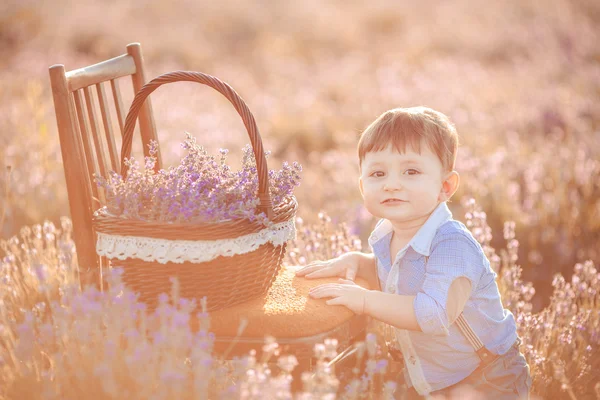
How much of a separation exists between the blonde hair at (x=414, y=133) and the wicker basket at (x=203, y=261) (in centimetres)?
47

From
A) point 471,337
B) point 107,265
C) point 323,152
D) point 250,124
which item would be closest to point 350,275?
point 471,337

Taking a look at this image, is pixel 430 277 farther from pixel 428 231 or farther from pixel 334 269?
pixel 334 269

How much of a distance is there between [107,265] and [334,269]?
95 cm

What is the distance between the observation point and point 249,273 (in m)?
2.22

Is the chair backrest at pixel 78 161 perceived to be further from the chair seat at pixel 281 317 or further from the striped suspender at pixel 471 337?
the striped suspender at pixel 471 337

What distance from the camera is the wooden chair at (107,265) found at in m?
2.17

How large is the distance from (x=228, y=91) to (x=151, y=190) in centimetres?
46

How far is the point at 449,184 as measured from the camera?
93.8 inches

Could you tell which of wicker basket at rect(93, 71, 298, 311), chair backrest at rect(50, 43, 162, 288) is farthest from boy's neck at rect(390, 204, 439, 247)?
chair backrest at rect(50, 43, 162, 288)

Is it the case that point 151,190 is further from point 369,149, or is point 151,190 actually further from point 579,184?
point 579,184

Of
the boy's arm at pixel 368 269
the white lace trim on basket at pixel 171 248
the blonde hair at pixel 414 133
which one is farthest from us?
the boy's arm at pixel 368 269

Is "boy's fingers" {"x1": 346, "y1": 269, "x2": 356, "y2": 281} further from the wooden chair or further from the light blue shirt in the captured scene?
the light blue shirt

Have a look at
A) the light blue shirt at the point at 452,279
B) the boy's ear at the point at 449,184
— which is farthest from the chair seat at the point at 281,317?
the boy's ear at the point at 449,184

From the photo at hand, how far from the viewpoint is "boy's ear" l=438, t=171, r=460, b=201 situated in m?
2.36
